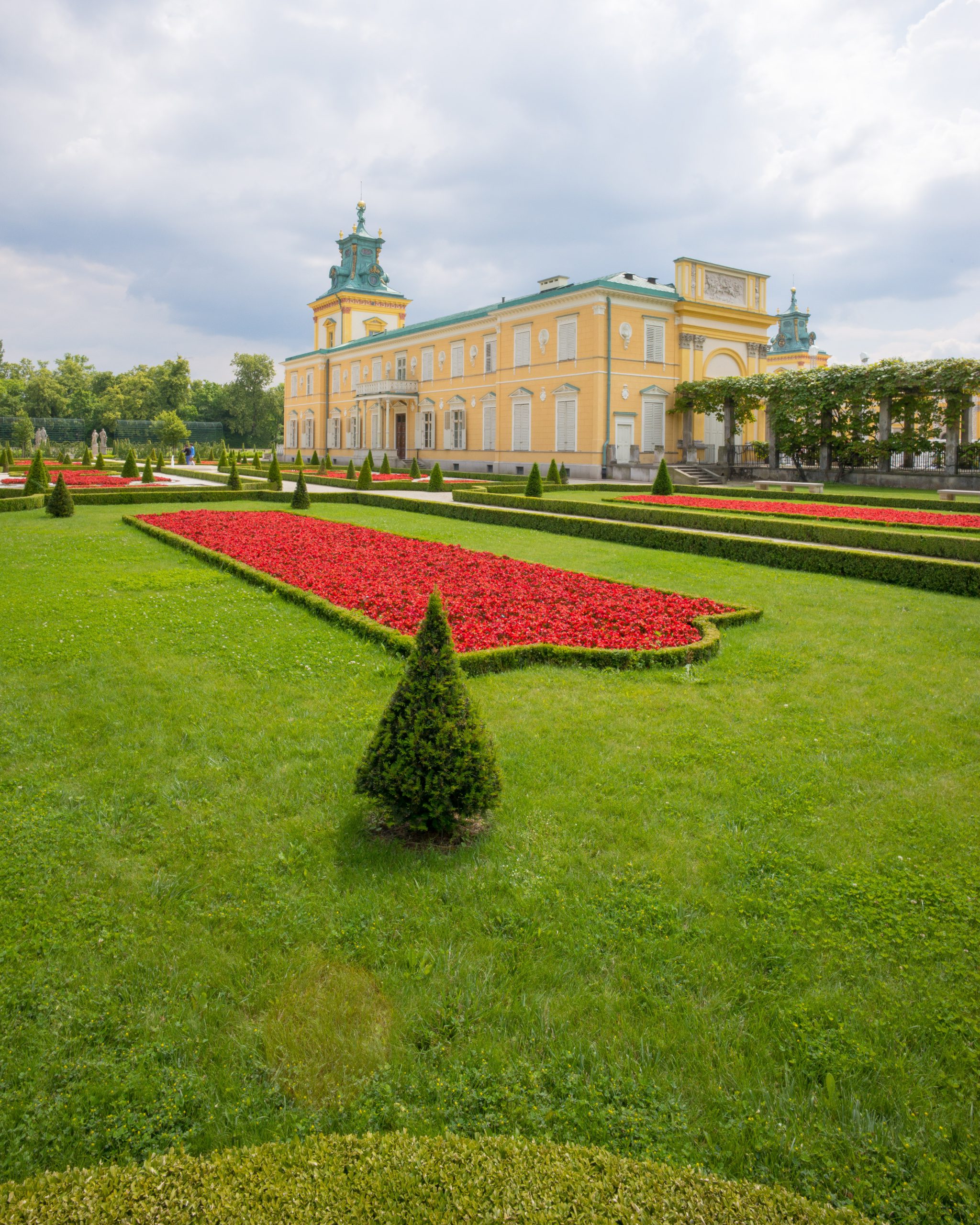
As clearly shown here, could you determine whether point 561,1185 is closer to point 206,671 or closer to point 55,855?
point 55,855

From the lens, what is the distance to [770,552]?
12422 mm

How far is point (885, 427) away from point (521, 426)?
1563 cm

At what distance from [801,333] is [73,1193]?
71.9m

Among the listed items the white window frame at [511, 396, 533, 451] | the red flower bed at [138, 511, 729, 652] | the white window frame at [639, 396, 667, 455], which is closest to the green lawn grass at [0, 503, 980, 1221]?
the red flower bed at [138, 511, 729, 652]

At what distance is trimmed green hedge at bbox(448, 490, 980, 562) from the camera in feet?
39.6

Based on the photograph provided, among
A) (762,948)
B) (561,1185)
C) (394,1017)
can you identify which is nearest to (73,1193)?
(394,1017)

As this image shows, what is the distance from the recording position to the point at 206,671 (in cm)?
632

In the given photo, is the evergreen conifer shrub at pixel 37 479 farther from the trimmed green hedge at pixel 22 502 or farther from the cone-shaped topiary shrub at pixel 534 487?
the cone-shaped topiary shrub at pixel 534 487

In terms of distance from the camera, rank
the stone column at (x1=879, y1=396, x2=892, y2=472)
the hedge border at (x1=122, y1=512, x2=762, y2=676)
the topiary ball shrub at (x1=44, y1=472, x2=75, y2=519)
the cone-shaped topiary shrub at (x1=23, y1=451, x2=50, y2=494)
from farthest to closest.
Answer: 1. the stone column at (x1=879, y1=396, x2=892, y2=472)
2. the cone-shaped topiary shrub at (x1=23, y1=451, x2=50, y2=494)
3. the topiary ball shrub at (x1=44, y1=472, x2=75, y2=519)
4. the hedge border at (x1=122, y1=512, x2=762, y2=676)

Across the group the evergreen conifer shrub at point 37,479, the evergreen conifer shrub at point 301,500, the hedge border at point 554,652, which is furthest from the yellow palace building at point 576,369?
the hedge border at point 554,652

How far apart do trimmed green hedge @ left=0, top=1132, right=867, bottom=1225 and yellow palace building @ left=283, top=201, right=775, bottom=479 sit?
3137 centimetres

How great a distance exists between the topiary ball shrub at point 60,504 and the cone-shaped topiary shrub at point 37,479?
338 centimetres

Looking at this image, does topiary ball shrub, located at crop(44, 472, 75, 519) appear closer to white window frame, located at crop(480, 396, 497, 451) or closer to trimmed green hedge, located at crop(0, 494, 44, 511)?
trimmed green hedge, located at crop(0, 494, 44, 511)

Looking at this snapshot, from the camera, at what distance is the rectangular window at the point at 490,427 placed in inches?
1544
